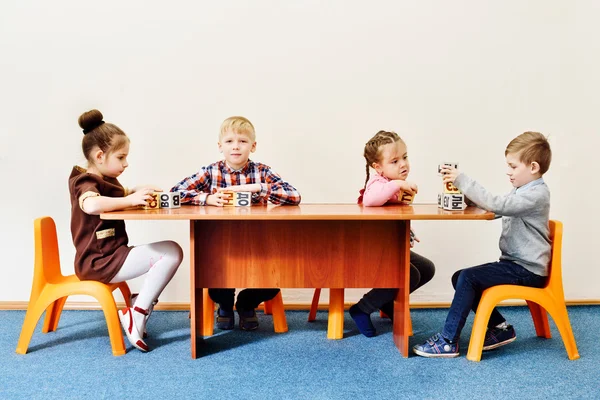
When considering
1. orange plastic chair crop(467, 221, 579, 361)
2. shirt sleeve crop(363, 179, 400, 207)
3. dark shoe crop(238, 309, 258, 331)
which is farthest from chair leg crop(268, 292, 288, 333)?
orange plastic chair crop(467, 221, 579, 361)

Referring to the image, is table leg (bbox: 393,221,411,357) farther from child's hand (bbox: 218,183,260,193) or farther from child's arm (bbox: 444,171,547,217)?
child's hand (bbox: 218,183,260,193)

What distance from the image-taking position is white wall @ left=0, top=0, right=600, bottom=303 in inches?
133

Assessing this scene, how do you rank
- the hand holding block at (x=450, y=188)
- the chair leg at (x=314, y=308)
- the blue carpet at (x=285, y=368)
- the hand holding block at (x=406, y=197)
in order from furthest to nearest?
the chair leg at (x=314, y=308), the hand holding block at (x=406, y=197), the hand holding block at (x=450, y=188), the blue carpet at (x=285, y=368)

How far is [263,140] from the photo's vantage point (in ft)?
11.2

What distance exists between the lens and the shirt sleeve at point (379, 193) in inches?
104

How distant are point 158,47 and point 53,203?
43.4 inches

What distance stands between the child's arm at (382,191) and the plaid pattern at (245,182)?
409 millimetres

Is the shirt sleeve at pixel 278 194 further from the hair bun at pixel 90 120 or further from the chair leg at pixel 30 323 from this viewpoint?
the chair leg at pixel 30 323

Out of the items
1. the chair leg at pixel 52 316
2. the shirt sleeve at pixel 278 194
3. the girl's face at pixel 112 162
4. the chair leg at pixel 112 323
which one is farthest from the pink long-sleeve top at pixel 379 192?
the chair leg at pixel 52 316

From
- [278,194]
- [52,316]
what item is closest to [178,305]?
[52,316]

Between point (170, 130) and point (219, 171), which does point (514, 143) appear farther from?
point (170, 130)

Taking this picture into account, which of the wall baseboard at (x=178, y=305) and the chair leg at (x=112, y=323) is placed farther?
the wall baseboard at (x=178, y=305)

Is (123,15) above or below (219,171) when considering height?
above

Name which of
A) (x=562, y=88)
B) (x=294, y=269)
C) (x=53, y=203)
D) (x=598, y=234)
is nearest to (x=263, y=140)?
(x=294, y=269)
